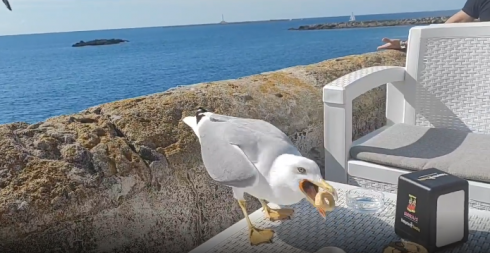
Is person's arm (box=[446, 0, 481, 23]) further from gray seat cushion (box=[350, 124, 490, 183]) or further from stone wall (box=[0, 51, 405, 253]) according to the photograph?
stone wall (box=[0, 51, 405, 253])

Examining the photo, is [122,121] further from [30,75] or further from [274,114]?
[30,75]

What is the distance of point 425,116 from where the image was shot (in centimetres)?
249

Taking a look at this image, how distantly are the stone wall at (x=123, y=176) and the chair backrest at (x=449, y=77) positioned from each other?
66 centimetres

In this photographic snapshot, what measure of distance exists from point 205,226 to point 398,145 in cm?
88

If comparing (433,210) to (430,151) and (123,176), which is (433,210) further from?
(123,176)

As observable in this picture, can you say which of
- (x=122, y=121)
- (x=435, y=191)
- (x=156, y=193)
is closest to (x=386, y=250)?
(x=435, y=191)

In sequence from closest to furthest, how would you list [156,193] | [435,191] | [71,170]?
[435,191], [71,170], [156,193]

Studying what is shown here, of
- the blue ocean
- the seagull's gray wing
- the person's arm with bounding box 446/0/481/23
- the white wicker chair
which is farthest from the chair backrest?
the blue ocean

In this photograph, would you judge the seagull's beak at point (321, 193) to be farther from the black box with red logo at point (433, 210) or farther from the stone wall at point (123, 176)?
the stone wall at point (123, 176)

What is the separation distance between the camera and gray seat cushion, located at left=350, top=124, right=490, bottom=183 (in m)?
1.72

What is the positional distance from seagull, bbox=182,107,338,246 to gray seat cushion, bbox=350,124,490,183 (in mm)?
695

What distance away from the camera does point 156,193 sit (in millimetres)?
1705

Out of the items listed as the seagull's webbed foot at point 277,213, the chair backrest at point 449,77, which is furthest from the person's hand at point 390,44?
the seagull's webbed foot at point 277,213

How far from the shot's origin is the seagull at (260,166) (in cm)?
103
